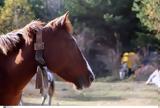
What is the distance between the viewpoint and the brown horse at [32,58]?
10.7 ft

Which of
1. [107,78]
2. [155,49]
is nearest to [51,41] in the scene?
[107,78]

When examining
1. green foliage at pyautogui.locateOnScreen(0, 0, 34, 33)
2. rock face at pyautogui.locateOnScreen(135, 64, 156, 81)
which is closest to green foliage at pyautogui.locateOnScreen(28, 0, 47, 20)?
rock face at pyautogui.locateOnScreen(135, 64, 156, 81)

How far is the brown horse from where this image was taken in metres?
3.26

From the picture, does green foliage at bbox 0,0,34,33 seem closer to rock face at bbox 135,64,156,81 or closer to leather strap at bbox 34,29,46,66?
rock face at bbox 135,64,156,81

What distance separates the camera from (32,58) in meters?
3.28

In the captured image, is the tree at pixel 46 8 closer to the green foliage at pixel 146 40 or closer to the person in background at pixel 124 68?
the person in background at pixel 124 68

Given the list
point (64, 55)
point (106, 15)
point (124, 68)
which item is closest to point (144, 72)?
point (124, 68)

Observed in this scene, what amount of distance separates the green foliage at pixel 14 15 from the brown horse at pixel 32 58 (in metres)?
19.6

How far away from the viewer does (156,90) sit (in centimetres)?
2200

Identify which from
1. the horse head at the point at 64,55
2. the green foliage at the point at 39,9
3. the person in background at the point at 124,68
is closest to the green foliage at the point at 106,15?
the green foliage at the point at 39,9

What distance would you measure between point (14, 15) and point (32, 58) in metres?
21.6

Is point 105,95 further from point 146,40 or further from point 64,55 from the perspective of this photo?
point 64,55

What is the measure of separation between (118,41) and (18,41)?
30783 mm

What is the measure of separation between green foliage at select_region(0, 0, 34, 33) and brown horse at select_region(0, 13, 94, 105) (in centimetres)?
1961
